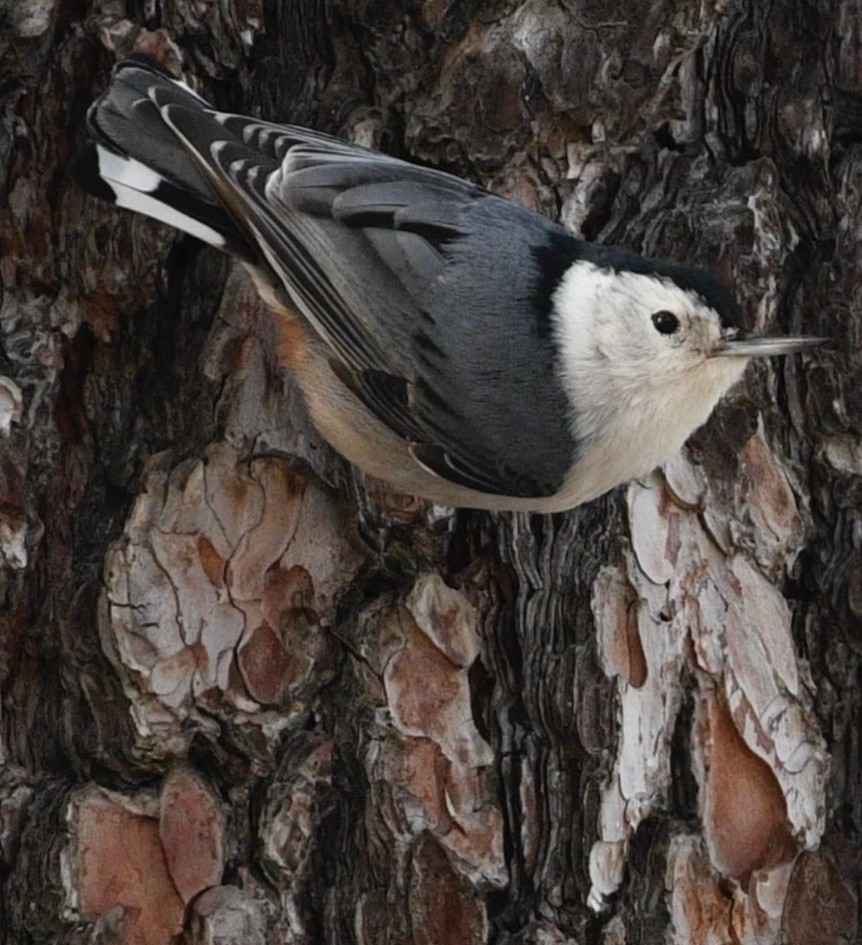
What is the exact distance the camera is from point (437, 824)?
2117 mm

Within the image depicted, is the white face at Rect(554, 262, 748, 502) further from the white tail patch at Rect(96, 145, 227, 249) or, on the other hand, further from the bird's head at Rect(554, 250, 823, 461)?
the white tail patch at Rect(96, 145, 227, 249)

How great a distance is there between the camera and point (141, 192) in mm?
2090

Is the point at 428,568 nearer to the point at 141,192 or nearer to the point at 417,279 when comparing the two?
the point at 417,279

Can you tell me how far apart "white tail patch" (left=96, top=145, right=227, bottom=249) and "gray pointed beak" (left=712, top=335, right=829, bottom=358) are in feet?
1.61

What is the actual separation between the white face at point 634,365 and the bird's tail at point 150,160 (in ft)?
1.06

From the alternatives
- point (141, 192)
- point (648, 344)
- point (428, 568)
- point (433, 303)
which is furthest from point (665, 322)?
point (141, 192)

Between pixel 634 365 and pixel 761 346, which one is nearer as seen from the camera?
pixel 761 346

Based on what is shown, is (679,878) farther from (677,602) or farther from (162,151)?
(162,151)

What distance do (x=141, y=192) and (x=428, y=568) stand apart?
454 mm

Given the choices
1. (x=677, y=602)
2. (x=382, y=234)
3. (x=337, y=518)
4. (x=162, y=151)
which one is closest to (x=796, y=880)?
(x=677, y=602)

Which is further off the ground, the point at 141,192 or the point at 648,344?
the point at 141,192

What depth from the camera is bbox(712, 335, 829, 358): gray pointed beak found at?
6.63 feet

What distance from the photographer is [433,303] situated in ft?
6.91

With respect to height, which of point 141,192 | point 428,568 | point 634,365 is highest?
point 141,192
